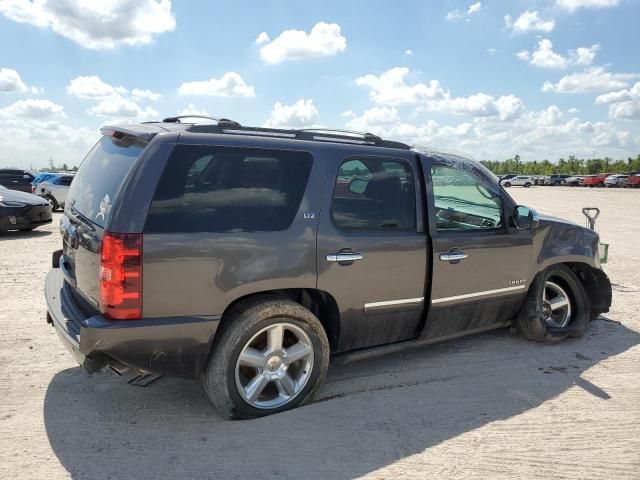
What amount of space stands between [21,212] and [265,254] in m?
10.5

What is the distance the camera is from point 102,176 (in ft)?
11.3

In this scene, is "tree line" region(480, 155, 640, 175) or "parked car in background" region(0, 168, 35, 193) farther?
"tree line" region(480, 155, 640, 175)

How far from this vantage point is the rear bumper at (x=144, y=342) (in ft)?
9.71

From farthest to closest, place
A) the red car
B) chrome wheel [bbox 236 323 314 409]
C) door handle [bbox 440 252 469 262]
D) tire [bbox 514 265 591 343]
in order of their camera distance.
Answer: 1. the red car
2. tire [bbox 514 265 591 343]
3. door handle [bbox 440 252 469 262]
4. chrome wheel [bbox 236 323 314 409]

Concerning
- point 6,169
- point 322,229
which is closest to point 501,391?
point 322,229

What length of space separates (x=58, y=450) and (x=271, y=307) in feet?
4.82

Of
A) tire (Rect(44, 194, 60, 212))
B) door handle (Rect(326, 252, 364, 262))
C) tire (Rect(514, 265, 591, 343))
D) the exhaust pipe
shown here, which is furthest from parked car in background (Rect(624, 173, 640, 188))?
the exhaust pipe

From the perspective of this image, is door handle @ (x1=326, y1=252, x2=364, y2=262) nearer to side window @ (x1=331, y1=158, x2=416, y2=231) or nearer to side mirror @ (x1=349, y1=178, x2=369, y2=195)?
side window @ (x1=331, y1=158, x2=416, y2=231)

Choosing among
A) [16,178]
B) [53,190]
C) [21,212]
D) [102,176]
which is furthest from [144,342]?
[16,178]

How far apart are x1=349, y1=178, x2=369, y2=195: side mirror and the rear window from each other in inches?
55.6

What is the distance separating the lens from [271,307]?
3.34 metres

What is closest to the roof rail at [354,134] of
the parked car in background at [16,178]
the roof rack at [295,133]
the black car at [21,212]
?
the roof rack at [295,133]

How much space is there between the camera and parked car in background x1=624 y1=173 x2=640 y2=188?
165 feet

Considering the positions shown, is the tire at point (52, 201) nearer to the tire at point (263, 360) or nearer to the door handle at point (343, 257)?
the tire at point (263, 360)
